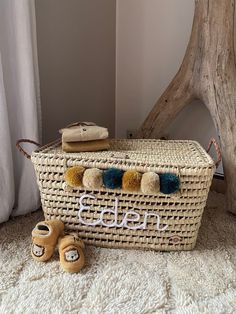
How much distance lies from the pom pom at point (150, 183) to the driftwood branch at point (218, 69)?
1.60ft

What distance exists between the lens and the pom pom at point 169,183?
2.84ft

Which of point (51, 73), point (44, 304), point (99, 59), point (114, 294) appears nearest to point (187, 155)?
point (114, 294)

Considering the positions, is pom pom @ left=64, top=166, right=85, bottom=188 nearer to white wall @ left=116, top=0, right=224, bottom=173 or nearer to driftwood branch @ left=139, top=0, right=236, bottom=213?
driftwood branch @ left=139, top=0, right=236, bottom=213

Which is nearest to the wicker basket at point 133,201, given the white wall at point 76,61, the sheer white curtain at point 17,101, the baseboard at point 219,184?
the sheer white curtain at point 17,101

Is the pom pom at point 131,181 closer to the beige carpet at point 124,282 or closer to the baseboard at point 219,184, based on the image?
the beige carpet at point 124,282

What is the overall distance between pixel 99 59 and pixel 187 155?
893mm

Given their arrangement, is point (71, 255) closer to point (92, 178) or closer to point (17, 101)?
point (92, 178)

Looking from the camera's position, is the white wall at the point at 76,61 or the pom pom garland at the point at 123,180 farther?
the white wall at the point at 76,61

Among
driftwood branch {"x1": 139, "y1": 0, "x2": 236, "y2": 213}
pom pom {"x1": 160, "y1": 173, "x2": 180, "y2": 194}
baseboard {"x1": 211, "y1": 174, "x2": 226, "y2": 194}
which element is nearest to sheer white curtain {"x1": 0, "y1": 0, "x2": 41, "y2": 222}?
pom pom {"x1": 160, "y1": 173, "x2": 180, "y2": 194}

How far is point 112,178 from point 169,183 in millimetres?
168

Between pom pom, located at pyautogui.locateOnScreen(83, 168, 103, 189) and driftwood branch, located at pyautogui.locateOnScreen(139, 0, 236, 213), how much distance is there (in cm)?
60

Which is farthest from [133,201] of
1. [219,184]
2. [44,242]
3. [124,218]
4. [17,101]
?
[219,184]

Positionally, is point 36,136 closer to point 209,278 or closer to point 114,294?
point 114,294

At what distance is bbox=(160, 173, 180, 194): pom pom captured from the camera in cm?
87
